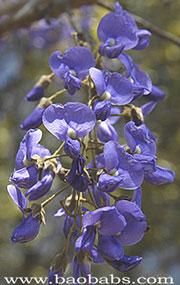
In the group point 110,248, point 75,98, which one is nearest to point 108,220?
point 110,248

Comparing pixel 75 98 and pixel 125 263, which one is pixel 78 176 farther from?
pixel 75 98

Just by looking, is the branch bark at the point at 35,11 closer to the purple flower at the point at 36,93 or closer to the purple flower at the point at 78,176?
the purple flower at the point at 36,93

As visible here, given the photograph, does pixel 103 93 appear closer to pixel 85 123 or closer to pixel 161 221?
pixel 85 123

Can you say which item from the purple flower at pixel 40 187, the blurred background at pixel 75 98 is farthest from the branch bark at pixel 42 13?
the purple flower at pixel 40 187

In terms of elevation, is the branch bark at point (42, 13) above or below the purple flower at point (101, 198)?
above

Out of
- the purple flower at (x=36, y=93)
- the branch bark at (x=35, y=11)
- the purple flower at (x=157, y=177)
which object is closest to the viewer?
the purple flower at (x=157, y=177)

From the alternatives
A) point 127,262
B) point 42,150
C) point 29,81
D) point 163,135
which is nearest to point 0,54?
point 29,81
